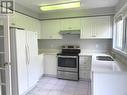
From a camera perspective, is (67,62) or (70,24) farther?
(70,24)

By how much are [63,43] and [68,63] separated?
3.26ft

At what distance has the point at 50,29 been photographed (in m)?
4.58

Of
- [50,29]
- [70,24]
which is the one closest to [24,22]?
[50,29]

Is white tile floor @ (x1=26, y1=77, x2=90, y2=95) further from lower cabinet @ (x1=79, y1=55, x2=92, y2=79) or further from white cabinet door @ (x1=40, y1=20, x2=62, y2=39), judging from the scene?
white cabinet door @ (x1=40, y1=20, x2=62, y2=39)

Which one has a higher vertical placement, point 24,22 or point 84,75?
point 24,22

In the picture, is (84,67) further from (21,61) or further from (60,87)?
(21,61)

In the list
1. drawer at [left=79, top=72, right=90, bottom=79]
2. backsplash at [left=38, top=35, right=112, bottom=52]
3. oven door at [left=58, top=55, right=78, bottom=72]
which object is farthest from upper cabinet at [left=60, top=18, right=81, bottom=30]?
drawer at [left=79, top=72, right=90, bottom=79]

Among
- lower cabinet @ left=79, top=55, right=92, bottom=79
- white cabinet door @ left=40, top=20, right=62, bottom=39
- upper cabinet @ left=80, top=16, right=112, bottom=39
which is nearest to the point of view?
lower cabinet @ left=79, top=55, right=92, bottom=79

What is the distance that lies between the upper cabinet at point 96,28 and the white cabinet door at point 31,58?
1776mm

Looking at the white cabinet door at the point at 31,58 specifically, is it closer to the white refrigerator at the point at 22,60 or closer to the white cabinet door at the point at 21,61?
the white refrigerator at the point at 22,60

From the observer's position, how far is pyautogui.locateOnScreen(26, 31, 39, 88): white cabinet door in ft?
10.2

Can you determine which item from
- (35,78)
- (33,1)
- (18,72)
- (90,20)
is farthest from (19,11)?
(90,20)

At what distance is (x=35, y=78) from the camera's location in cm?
355

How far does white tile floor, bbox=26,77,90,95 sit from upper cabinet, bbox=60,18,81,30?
1922 millimetres
